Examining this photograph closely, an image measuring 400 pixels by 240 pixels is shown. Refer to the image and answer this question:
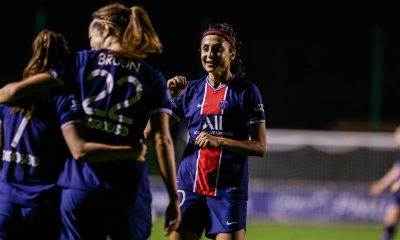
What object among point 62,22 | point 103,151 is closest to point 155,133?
point 103,151

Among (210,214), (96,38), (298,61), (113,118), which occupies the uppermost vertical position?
(298,61)

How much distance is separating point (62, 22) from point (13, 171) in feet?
43.0

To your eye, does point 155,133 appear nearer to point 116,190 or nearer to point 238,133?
point 116,190

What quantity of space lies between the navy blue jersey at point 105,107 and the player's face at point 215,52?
160 cm

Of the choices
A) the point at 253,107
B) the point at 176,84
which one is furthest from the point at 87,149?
the point at 253,107

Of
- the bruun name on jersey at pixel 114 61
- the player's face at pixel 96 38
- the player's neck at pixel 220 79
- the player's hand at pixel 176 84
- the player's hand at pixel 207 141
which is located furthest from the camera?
the player's neck at pixel 220 79

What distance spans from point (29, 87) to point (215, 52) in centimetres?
201

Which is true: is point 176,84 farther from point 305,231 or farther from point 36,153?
point 305,231

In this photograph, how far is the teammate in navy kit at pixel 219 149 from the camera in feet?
19.3

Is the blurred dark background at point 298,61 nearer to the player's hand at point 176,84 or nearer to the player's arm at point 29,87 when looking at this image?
the player's hand at point 176,84

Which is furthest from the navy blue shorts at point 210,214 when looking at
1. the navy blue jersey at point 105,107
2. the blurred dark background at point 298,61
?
the blurred dark background at point 298,61

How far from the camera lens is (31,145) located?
14.7ft

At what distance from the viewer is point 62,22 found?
17.3 metres

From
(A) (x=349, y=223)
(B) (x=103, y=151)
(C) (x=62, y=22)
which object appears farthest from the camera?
(C) (x=62, y=22)
